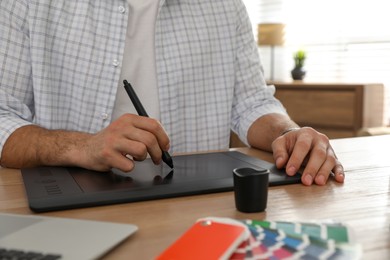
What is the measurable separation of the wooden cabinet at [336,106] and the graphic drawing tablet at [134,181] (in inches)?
65.5

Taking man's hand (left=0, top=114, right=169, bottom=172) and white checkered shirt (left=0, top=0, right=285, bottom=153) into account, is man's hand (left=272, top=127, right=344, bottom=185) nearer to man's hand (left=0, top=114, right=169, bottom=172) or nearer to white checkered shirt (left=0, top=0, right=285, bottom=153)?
Result: man's hand (left=0, top=114, right=169, bottom=172)

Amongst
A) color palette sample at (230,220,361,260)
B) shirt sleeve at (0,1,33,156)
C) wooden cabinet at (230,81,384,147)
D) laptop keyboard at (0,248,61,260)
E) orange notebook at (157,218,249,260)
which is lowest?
wooden cabinet at (230,81,384,147)

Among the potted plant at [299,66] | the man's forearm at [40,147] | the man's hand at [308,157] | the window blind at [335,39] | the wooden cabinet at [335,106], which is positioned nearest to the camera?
the man's hand at [308,157]

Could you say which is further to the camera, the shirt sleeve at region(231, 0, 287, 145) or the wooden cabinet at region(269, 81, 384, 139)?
the wooden cabinet at region(269, 81, 384, 139)

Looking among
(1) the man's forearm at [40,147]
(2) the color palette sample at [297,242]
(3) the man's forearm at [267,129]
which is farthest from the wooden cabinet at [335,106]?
(2) the color palette sample at [297,242]

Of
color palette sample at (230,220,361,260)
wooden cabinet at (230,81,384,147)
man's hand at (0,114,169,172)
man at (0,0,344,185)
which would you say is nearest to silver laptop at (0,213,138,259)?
color palette sample at (230,220,361,260)

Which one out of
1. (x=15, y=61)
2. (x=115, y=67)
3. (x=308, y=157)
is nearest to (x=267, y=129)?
(x=308, y=157)

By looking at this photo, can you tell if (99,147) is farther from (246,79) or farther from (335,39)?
(335,39)

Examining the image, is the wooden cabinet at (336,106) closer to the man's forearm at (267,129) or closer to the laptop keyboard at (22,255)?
the man's forearm at (267,129)

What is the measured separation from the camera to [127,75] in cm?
134

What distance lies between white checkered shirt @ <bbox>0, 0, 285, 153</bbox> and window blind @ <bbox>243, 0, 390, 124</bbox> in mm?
1446

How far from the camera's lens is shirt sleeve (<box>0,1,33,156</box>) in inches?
47.1

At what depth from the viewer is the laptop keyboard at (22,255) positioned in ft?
1.45

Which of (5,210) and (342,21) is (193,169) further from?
(342,21)
